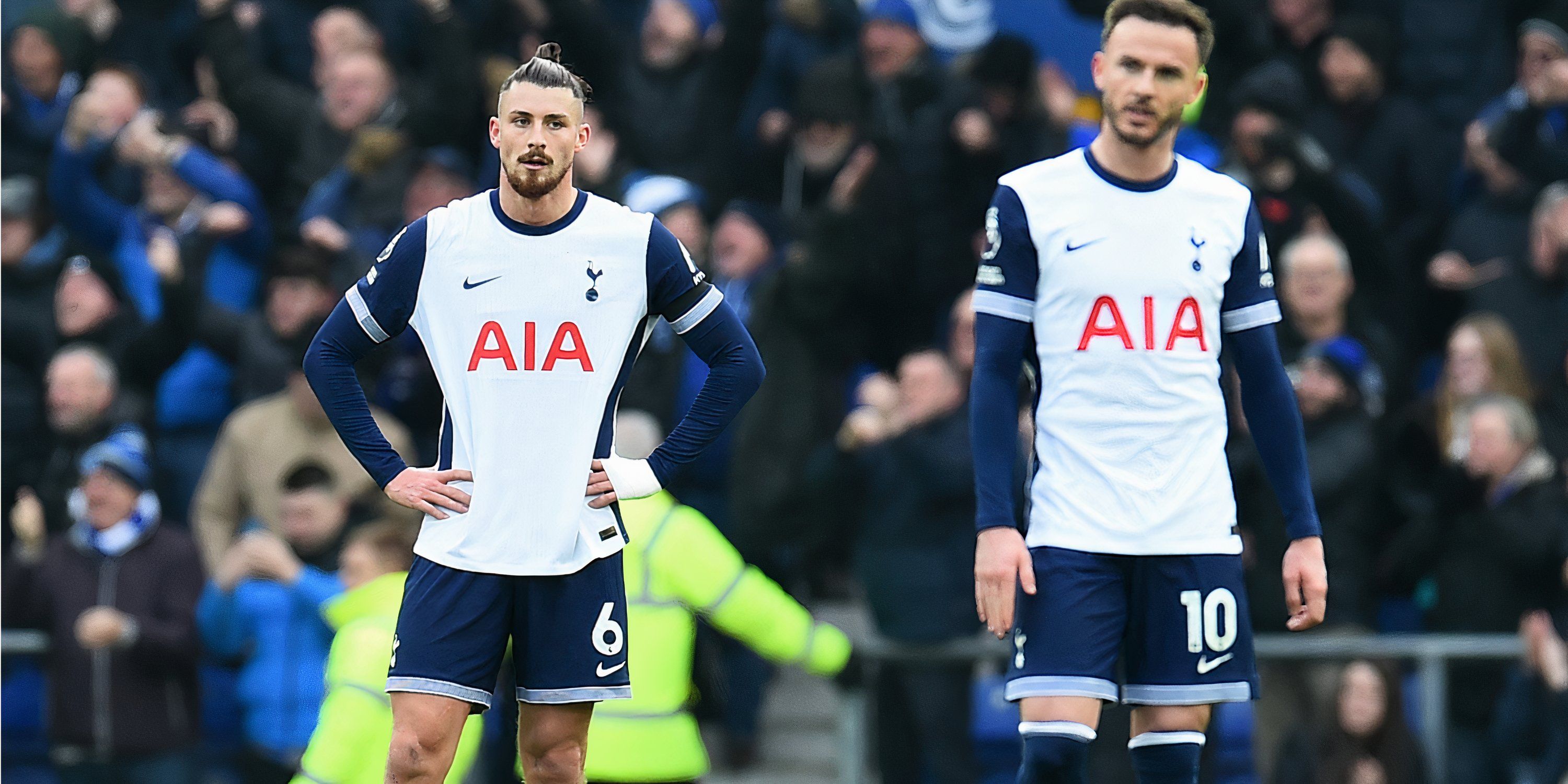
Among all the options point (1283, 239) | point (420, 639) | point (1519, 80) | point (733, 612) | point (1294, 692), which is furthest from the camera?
point (1519, 80)

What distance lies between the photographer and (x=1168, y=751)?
6.28 metres

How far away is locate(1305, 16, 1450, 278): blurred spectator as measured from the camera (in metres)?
11.3

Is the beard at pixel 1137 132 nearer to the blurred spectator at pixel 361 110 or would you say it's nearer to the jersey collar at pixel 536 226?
the jersey collar at pixel 536 226

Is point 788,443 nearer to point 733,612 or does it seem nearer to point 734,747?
point 734,747

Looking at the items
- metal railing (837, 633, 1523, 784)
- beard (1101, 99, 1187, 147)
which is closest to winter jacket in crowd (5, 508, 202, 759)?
metal railing (837, 633, 1523, 784)

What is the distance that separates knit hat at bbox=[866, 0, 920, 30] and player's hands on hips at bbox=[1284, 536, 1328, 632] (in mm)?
6072

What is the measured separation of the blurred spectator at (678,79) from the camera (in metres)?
12.3

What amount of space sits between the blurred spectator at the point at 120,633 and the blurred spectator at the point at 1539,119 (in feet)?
21.7

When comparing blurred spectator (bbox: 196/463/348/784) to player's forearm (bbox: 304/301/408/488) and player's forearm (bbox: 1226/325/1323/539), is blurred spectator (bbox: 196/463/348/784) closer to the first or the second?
player's forearm (bbox: 304/301/408/488)

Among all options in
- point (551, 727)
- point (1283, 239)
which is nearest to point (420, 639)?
point (551, 727)

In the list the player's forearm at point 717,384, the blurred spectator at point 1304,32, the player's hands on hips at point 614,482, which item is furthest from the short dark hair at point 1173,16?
the blurred spectator at point 1304,32

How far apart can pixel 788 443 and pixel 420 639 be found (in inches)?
185

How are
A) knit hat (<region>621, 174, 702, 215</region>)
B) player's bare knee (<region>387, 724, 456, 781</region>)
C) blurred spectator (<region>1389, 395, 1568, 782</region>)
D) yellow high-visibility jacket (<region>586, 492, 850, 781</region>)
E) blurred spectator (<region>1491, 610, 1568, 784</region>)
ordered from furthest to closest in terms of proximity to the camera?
knit hat (<region>621, 174, 702, 215</region>), blurred spectator (<region>1389, 395, 1568, 782</region>), blurred spectator (<region>1491, 610, 1568, 784</region>), yellow high-visibility jacket (<region>586, 492, 850, 781</region>), player's bare knee (<region>387, 724, 456, 781</region>)

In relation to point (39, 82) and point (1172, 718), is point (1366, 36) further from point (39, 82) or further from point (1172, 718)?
point (39, 82)
